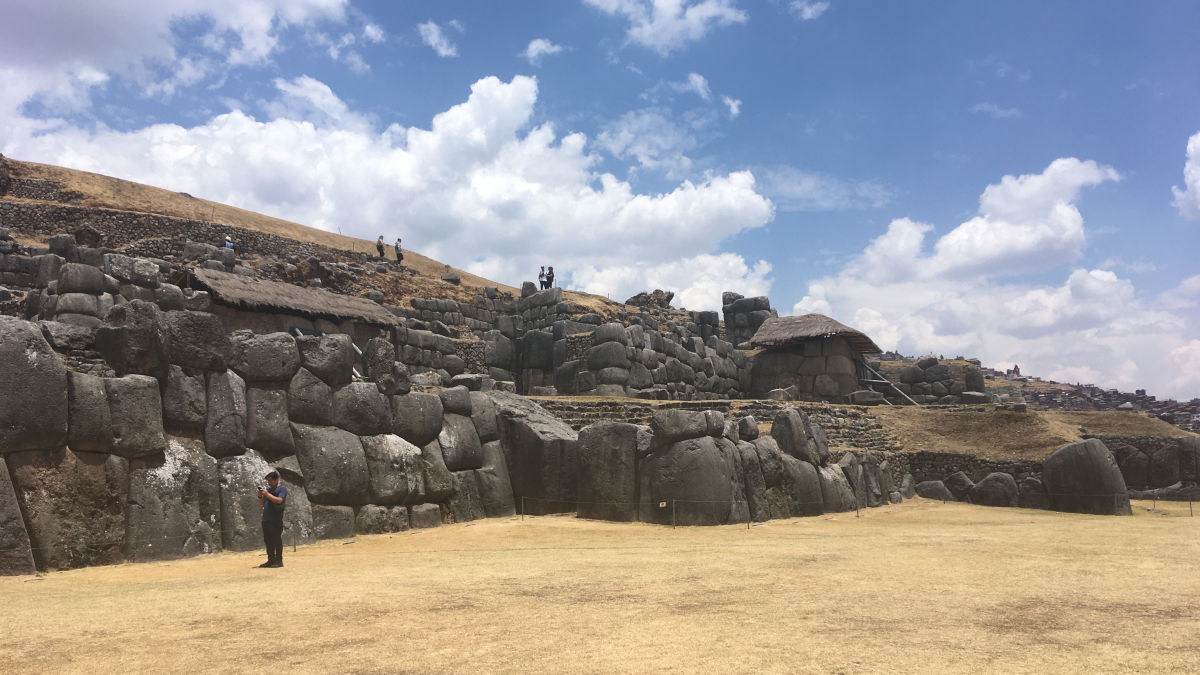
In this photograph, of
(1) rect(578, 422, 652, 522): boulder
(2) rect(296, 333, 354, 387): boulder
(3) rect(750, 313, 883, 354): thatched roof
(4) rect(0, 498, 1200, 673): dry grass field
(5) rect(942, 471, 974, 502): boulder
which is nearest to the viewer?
(4) rect(0, 498, 1200, 673): dry grass field

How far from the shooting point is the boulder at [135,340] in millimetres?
9781

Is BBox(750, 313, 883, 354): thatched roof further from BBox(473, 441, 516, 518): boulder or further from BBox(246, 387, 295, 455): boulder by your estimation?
BBox(246, 387, 295, 455): boulder

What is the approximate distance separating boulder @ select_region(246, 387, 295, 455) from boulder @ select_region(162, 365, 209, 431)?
2.32 ft

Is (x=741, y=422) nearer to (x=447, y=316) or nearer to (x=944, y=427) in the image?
(x=944, y=427)

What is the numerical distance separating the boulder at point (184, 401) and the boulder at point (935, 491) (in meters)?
18.9

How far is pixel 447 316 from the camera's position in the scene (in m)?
34.8

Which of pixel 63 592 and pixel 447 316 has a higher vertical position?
pixel 447 316

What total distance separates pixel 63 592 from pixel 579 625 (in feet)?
17.2

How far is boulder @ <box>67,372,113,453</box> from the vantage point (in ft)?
29.8

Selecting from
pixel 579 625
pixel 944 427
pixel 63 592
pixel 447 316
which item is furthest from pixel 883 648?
pixel 447 316

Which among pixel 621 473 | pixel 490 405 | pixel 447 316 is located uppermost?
pixel 447 316

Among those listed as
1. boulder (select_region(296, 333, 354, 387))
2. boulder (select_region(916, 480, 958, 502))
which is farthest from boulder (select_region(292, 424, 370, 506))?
boulder (select_region(916, 480, 958, 502))

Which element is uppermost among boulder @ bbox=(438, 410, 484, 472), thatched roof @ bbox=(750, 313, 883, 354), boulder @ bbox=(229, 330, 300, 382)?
thatched roof @ bbox=(750, 313, 883, 354)

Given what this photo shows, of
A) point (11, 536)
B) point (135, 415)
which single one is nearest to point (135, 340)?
point (135, 415)
